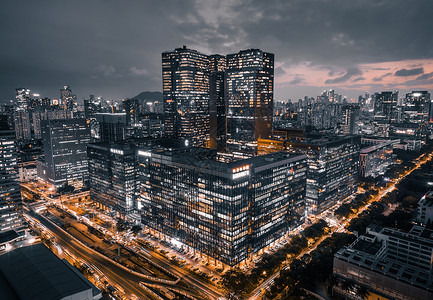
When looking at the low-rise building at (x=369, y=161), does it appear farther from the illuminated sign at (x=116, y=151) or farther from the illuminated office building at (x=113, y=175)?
the illuminated sign at (x=116, y=151)

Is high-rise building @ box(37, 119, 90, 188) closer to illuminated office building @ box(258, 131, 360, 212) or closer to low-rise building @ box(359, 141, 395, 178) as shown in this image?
illuminated office building @ box(258, 131, 360, 212)

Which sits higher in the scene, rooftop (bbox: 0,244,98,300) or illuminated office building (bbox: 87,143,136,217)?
illuminated office building (bbox: 87,143,136,217)

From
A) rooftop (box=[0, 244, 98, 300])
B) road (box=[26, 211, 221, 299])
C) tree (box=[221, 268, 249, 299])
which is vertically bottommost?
road (box=[26, 211, 221, 299])

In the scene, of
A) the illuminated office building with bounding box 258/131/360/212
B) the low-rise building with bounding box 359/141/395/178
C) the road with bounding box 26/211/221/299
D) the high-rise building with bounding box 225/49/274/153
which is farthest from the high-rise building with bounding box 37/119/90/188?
the low-rise building with bounding box 359/141/395/178

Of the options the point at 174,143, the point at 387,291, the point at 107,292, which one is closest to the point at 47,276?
the point at 107,292

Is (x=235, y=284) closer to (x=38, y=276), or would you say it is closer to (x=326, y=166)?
(x=38, y=276)

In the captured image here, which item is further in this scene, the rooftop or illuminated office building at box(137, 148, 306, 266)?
illuminated office building at box(137, 148, 306, 266)

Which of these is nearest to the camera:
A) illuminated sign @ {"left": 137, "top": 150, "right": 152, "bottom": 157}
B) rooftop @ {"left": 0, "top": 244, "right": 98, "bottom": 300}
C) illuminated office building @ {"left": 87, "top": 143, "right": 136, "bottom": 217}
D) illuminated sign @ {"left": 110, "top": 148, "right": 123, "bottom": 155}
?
rooftop @ {"left": 0, "top": 244, "right": 98, "bottom": 300}
